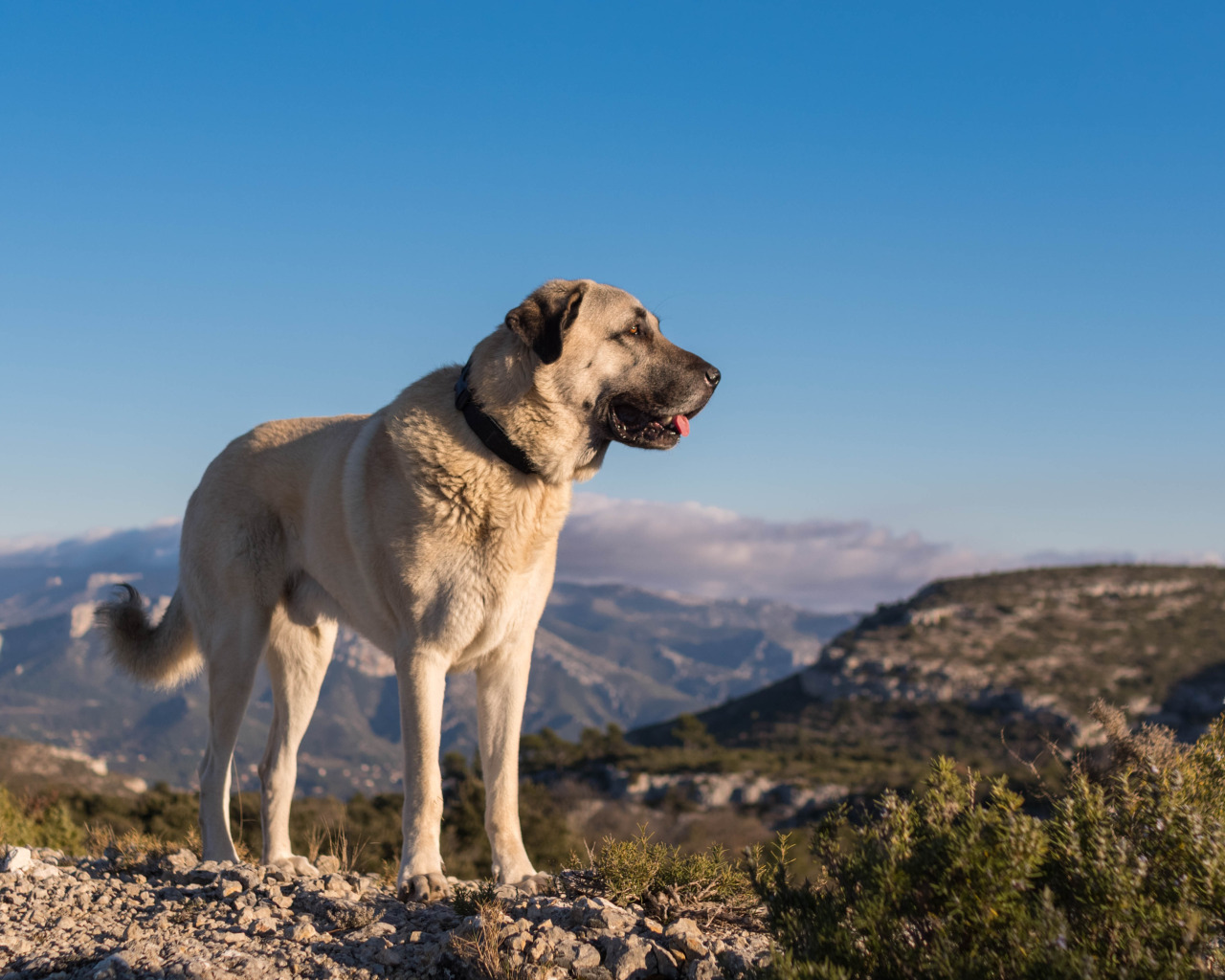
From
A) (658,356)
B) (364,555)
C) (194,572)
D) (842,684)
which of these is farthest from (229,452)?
(842,684)

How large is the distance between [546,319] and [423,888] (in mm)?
2980

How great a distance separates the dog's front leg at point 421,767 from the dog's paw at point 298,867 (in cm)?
62

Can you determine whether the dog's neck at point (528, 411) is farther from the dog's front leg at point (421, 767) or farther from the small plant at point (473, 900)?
the small plant at point (473, 900)

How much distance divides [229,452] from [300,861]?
2.84 meters

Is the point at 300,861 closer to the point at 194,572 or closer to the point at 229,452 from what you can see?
the point at 194,572

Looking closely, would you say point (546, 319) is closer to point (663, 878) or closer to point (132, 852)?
point (663, 878)

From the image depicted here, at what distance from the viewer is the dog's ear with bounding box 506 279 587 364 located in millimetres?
5105

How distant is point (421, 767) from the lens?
16.5 ft

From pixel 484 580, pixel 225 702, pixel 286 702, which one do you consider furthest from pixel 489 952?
pixel 286 702

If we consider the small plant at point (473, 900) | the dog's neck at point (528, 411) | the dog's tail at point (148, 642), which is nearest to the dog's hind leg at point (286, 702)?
the dog's tail at point (148, 642)

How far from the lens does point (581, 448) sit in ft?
17.5

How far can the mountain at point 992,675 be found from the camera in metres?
76.4

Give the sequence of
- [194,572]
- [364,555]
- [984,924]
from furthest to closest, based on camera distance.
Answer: [194,572]
[364,555]
[984,924]

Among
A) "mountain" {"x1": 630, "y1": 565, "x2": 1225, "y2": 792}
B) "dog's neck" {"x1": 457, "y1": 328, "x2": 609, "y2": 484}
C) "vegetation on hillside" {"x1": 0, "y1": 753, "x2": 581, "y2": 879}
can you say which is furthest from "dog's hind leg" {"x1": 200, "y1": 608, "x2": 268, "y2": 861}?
"mountain" {"x1": 630, "y1": 565, "x2": 1225, "y2": 792}
